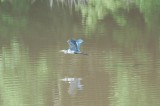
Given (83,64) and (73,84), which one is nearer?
(73,84)

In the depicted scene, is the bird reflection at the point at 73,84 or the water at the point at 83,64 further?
the bird reflection at the point at 73,84

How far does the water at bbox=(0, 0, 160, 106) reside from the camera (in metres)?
18.1

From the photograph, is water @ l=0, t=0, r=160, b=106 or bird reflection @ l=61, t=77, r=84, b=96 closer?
water @ l=0, t=0, r=160, b=106

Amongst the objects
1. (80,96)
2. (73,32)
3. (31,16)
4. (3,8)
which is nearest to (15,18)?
(31,16)

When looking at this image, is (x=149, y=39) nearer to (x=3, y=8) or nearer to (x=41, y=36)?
(x=41, y=36)

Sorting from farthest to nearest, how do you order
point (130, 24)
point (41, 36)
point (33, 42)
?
point (130, 24)
point (41, 36)
point (33, 42)

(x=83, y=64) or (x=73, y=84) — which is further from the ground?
(x=83, y=64)

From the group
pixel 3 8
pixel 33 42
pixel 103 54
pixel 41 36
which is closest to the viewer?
pixel 103 54

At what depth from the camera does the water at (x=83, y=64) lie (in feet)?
59.4

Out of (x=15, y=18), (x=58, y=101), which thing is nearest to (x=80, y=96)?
(x=58, y=101)

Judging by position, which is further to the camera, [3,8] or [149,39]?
[3,8]

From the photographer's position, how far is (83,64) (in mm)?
22344

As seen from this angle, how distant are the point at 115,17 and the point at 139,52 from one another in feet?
45.2

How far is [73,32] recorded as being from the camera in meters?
32.7
